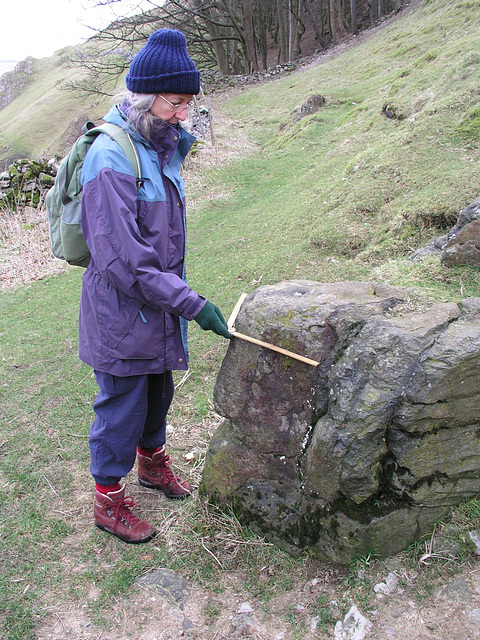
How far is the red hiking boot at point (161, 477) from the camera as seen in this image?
3.26 meters

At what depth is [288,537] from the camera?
2.72 m

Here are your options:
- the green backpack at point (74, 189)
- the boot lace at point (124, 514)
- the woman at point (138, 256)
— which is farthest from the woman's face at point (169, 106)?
the boot lace at point (124, 514)

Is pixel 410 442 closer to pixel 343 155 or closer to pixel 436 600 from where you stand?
pixel 436 600

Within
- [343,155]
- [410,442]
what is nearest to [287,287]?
[410,442]

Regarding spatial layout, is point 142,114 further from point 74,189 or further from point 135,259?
point 135,259

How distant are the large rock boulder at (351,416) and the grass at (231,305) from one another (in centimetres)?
18

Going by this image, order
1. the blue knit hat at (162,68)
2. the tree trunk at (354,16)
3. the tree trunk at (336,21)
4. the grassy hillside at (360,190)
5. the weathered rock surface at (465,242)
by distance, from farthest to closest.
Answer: the tree trunk at (336,21)
the tree trunk at (354,16)
the grassy hillside at (360,190)
the weathered rock surface at (465,242)
the blue knit hat at (162,68)

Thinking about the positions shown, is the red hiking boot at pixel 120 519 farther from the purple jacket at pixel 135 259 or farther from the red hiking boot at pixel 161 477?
the purple jacket at pixel 135 259

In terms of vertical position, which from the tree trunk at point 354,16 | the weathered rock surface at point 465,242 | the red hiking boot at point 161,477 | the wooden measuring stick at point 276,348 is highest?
the tree trunk at point 354,16

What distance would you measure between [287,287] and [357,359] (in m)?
0.68

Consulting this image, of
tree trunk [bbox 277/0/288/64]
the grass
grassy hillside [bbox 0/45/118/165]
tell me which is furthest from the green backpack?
tree trunk [bbox 277/0/288/64]

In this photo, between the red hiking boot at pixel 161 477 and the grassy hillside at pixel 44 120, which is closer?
the red hiking boot at pixel 161 477

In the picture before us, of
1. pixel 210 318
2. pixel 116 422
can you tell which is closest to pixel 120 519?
pixel 116 422

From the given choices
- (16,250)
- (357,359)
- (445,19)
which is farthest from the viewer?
(445,19)
